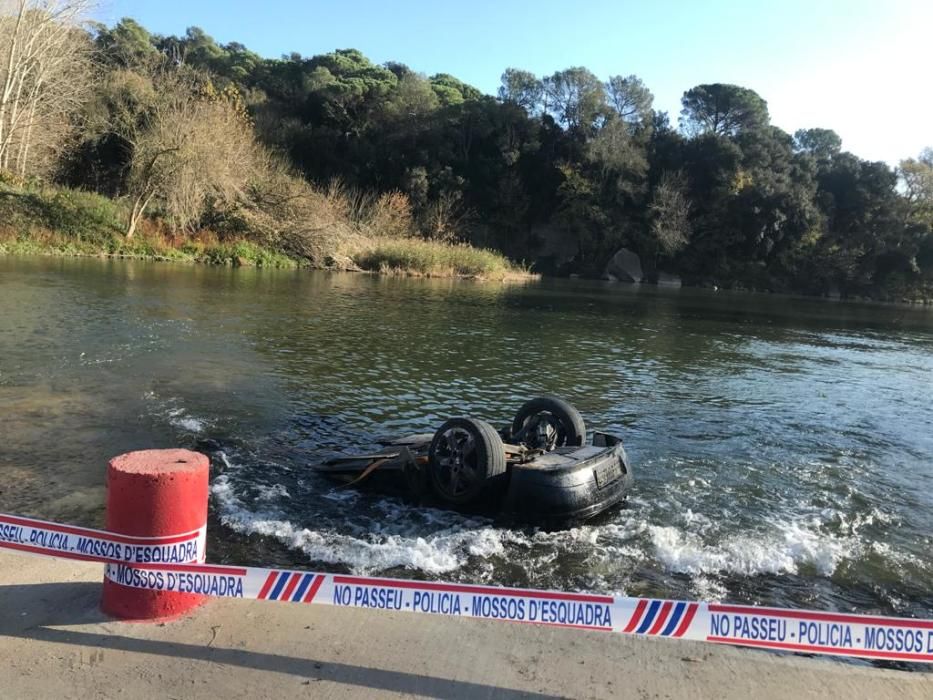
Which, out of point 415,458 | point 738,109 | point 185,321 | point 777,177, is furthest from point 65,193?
point 738,109

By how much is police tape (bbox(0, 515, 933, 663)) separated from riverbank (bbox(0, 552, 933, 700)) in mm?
223

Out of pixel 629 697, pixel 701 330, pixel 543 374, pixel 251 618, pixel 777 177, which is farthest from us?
pixel 777 177

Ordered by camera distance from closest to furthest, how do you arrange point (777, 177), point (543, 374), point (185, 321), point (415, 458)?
1. point (415, 458)
2. point (543, 374)
3. point (185, 321)
4. point (777, 177)

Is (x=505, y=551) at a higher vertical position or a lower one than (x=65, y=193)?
lower

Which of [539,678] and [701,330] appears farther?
[701,330]

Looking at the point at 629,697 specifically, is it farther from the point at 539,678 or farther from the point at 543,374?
the point at 543,374

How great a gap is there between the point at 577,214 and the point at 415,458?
221ft

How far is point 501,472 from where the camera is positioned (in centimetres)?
612

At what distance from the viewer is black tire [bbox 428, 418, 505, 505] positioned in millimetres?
6066

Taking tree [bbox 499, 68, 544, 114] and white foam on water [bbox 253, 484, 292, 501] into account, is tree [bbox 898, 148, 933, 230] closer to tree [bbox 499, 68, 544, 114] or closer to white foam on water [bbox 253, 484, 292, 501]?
tree [bbox 499, 68, 544, 114]

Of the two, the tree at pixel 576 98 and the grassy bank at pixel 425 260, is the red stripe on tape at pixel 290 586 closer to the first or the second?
the grassy bank at pixel 425 260

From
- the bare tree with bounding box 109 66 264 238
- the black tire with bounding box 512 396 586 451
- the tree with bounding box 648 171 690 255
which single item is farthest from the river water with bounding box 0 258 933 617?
the tree with bounding box 648 171 690 255

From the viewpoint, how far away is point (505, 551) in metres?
5.55

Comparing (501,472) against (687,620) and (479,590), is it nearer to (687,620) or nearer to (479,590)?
(479,590)
